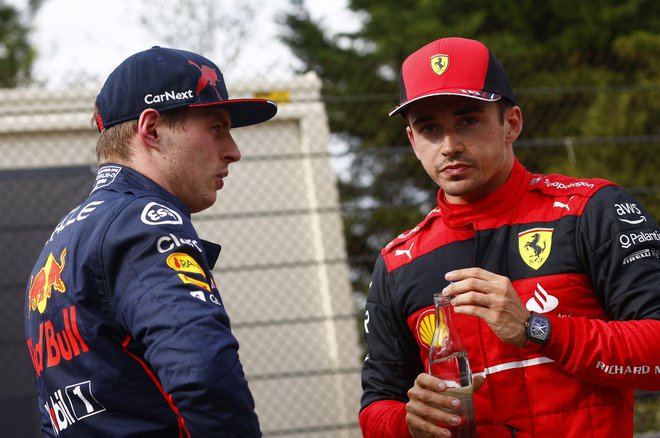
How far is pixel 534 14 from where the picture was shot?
1308 centimetres

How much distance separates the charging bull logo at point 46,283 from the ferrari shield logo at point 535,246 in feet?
3.97

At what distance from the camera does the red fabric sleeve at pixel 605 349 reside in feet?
7.39

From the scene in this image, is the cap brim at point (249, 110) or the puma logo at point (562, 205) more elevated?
the cap brim at point (249, 110)

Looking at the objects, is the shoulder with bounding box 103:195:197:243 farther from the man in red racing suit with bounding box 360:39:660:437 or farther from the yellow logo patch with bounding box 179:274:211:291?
the man in red racing suit with bounding box 360:39:660:437

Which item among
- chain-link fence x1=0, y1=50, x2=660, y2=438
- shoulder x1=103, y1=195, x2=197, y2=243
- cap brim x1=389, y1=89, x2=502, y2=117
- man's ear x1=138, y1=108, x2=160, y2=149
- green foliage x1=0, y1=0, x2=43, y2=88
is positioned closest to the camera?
shoulder x1=103, y1=195, x2=197, y2=243

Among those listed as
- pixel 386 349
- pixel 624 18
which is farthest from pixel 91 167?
pixel 624 18

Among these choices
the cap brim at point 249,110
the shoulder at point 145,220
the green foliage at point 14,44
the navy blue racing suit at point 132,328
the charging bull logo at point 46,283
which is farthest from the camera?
the green foliage at point 14,44

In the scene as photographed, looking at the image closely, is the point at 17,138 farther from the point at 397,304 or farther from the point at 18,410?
the point at 397,304

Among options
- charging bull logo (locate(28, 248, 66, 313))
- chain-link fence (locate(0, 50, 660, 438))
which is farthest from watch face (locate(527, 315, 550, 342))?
chain-link fence (locate(0, 50, 660, 438))

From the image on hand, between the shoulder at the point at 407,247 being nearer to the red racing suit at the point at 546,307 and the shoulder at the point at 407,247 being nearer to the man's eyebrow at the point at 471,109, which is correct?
the red racing suit at the point at 546,307

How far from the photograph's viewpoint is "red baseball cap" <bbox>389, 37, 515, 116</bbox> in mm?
2533

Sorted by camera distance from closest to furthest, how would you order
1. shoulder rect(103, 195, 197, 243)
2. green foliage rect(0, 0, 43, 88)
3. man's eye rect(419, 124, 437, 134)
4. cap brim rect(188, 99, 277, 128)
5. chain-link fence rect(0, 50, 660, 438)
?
shoulder rect(103, 195, 197, 243), cap brim rect(188, 99, 277, 128), man's eye rect(419, 124, 437, 134), chain-link fence rect(0, 50, 660, 438), green foliage rect(0, 0, 43, 88)

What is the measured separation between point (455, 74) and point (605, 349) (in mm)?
855

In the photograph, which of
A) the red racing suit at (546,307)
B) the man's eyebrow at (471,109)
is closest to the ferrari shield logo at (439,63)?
the man's eyebrow at (471,109)
